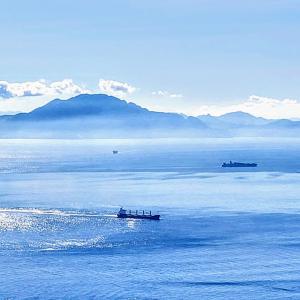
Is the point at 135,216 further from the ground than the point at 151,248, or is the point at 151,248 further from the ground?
the point at 135,216

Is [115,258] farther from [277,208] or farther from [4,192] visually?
[4,192]

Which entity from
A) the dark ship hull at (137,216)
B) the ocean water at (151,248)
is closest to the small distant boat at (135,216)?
the dark ship hull at (137,216)

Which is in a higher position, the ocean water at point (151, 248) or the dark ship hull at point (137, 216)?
the dark ship hull at point (137, 216)

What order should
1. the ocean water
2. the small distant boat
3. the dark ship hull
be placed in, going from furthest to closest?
the small distant boat → the dark ship hull → the ocean water

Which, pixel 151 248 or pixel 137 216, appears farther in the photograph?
pixel 137 216

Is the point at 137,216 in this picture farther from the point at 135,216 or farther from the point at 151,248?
the point at 151,248

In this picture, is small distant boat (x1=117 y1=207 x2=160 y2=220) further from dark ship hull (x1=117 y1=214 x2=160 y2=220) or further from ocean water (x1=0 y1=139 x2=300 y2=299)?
ocean water (x1=0 y1=139 x2=300 y2=299)

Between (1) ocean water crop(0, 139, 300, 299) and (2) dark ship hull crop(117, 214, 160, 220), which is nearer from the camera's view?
(1) ocean water crop(0, 139, 300, 299)

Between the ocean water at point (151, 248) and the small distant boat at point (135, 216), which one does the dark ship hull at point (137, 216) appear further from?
the ocean water at point (151, 248)

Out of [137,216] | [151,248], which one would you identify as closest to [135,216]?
[137,216]

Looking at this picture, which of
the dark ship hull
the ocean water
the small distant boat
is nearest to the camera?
the ocean water

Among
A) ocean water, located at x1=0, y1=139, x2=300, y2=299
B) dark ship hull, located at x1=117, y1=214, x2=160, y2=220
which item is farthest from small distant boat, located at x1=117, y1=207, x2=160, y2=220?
ocean water, located at x1=0, y1=139, x2=300, y2=299

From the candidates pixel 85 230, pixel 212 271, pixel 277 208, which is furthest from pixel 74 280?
pixel 277 208
